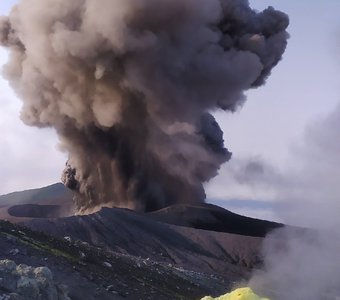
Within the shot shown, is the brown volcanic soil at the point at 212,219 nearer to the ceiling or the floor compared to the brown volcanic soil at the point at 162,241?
nearer to the ceiling

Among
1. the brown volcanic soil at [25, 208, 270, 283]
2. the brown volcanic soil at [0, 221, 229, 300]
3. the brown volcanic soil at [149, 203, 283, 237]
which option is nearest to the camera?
the brown volcanic soil at [0, 221, 229, 300]

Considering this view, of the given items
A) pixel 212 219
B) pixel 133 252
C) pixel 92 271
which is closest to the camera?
pixel 92 271

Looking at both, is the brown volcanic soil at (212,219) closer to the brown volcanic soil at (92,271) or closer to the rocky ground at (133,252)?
the rocky ground at (133,252)

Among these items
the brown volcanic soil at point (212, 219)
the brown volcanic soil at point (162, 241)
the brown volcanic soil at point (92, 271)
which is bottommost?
the brown volcanic soil at point (92, 271)

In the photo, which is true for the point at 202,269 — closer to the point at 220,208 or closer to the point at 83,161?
the point at 220,208

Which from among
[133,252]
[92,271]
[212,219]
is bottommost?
[92,271]

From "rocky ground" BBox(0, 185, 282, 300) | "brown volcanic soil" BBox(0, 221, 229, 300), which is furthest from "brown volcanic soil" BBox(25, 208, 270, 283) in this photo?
"brown volcanic soil" BBox(0, 221, 229, 300)

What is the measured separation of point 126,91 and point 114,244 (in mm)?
25375

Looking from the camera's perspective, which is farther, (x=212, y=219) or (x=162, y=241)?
(x=212, y=219)

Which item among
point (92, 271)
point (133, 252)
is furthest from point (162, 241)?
point (92, 271)

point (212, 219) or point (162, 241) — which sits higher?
point (212, 219)

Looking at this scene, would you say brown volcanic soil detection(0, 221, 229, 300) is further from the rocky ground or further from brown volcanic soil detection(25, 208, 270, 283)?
brown volcanic soil detection(25, 208, 270, 283)

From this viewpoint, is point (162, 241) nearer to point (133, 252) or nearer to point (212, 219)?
point (133, 252)

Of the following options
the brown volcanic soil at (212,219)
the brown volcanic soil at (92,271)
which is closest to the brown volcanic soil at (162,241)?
the brown volcanic soil at (212,219)
